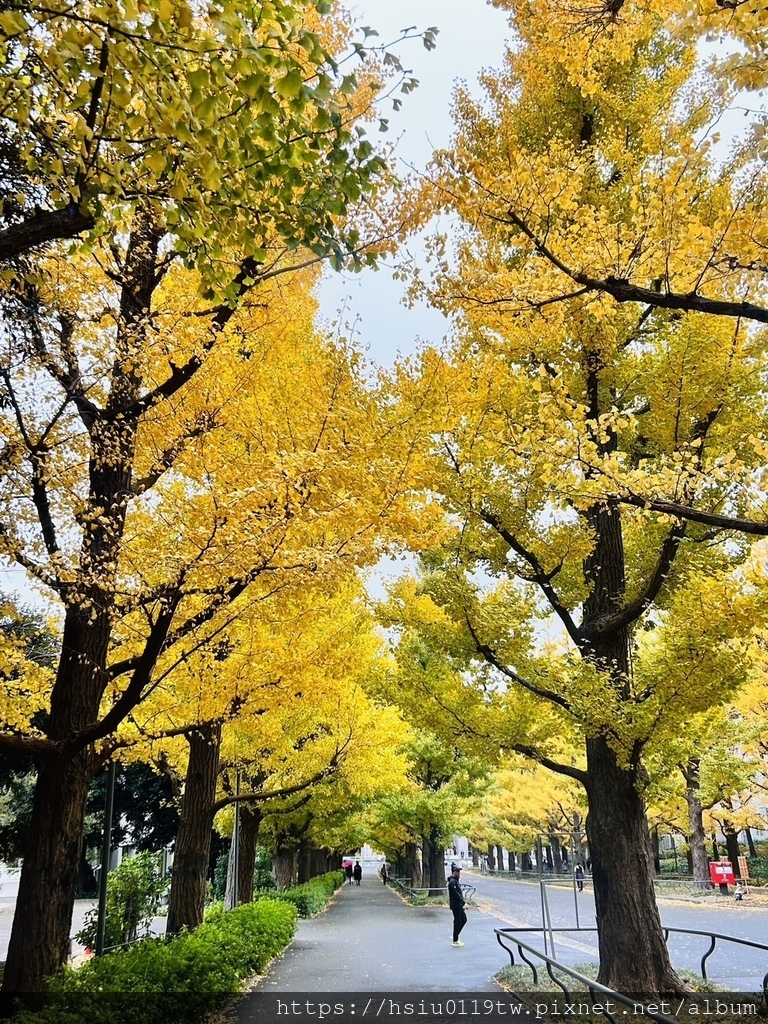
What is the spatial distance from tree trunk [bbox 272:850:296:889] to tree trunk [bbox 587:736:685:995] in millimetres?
16901

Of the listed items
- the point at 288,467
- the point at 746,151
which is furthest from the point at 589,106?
the point at 288,467

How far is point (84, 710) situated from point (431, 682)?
439 cm

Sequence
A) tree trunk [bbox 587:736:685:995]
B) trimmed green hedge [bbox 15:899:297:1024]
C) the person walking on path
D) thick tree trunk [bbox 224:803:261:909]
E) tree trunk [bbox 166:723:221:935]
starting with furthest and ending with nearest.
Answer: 1. thick tree trunk [bbox 224:803:261:909]
2. the person walking on path
3. tree trunk [bbox 166:723:221:935]
4. tree trunk [bbox 587:736:685:995]
5. trimmed green hedge [bbox 15:899:297:1024]

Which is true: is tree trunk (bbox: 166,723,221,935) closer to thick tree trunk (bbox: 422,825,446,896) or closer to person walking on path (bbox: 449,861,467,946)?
person walking on path (bbox: 449,861,467,946)

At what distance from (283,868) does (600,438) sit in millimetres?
21256

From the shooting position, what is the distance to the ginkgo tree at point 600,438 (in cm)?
555

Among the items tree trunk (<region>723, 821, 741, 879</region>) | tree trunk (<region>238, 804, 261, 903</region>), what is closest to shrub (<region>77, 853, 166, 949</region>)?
tree trunk (<region>238, 804, 261, 903</region>)

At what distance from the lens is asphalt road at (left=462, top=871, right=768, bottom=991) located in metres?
10.1

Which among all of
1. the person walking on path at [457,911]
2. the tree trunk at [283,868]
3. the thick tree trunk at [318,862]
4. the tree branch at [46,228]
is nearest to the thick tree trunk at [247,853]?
the person walking on path at [457,911]

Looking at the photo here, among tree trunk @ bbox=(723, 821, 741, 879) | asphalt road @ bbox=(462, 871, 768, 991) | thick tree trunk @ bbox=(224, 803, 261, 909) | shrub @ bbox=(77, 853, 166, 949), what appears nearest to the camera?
asphalt road @ bbox=(462, 871, 768, 991)

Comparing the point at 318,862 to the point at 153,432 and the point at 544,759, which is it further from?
the point at 153,432

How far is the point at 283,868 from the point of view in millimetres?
22109

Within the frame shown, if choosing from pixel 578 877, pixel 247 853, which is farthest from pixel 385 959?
pixel 578 877

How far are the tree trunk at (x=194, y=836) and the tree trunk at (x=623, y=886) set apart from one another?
14.5 feet
